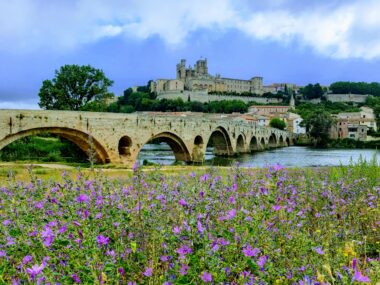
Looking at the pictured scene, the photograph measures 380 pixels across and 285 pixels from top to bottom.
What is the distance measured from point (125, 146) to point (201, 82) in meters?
97.6

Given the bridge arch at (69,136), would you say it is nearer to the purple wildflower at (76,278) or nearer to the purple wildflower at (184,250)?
the purple wildflower at (76,278)

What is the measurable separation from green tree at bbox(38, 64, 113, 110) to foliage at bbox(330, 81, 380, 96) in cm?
11860

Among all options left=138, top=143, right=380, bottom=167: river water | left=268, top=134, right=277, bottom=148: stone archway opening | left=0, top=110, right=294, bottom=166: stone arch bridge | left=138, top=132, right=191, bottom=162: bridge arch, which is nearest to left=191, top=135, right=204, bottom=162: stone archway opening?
left=0, top=110, right=294, bottom=166: stone arch bridge

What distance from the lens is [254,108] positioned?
10794 centimetres

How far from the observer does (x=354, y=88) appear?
479 feet

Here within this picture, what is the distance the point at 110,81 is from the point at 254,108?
69531mm

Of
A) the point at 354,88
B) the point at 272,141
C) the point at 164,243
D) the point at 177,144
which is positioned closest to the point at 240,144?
the point at 272,141

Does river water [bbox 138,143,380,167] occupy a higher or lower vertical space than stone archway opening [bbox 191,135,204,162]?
lower

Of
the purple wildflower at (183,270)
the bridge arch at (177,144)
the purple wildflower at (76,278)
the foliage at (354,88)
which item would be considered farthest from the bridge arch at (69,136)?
the foliage at (354,88)

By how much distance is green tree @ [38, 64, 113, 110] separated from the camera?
41.5 m

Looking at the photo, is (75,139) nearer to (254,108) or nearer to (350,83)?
(254,108)

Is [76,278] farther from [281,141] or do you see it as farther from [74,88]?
[281,141]

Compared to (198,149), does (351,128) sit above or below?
above

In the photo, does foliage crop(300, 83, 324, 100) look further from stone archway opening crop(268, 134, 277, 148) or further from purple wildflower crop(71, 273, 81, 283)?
purple wildflower crop(71, 273, 81, 283)
